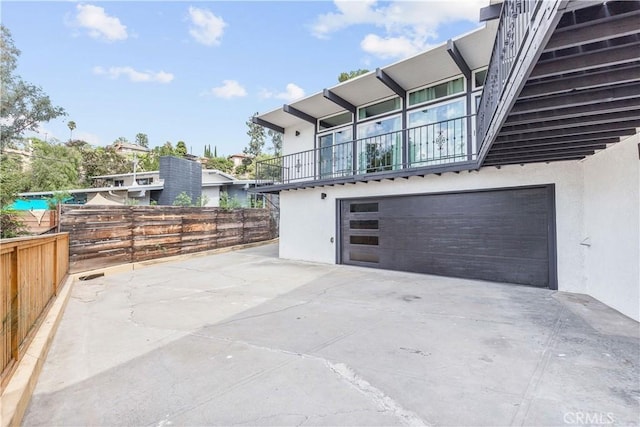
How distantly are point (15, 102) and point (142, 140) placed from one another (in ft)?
134

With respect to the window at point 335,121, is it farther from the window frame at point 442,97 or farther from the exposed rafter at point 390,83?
the window frame at point 442,97

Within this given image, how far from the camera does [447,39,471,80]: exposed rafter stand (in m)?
6.66

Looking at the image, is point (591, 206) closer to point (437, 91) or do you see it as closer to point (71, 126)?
point (437, 91)

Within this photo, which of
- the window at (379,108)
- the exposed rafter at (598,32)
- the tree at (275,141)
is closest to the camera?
the exposed rafter at (598,32)

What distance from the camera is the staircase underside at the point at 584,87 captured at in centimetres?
192

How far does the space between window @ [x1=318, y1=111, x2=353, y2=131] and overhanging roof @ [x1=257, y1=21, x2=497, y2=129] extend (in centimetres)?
18

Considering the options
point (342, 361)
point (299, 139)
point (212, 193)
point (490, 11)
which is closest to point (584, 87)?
point (490, 11)

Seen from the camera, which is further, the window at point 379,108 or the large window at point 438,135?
the window at point 379,108

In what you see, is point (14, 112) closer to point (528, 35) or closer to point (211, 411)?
point (211, 411)

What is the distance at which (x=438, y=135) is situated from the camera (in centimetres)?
797

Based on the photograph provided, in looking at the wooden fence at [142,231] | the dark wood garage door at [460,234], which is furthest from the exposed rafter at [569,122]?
the wooden fence at [142,231]

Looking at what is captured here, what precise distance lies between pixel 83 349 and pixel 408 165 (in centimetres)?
769

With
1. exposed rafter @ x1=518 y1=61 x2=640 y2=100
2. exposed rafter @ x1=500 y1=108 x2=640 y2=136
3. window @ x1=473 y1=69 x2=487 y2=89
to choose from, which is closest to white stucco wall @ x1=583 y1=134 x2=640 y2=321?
exposed rafter @ x1=500 y1=108 x2=640 y2=136

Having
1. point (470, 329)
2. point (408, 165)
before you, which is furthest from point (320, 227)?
point (470, 329)
